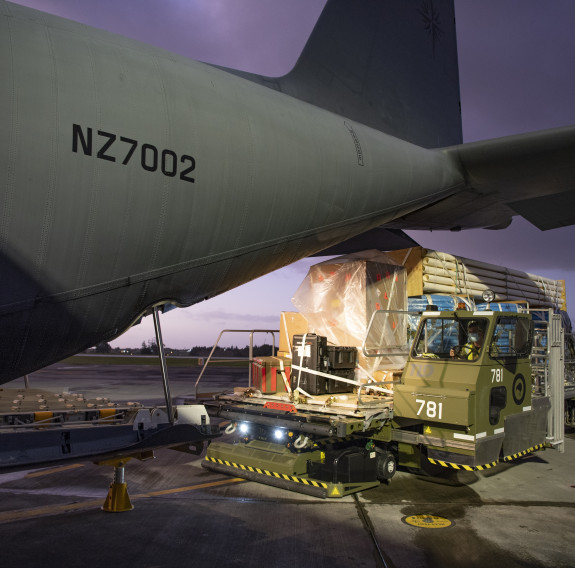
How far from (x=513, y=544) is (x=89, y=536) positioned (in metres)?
4.70

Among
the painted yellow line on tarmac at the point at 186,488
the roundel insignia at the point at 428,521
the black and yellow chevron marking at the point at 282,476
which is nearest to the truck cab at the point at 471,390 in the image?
the roundel insignia at the point at 428,521

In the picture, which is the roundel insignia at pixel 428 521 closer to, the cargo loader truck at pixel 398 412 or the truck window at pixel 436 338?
the cargo loader truck at pixel 398 412

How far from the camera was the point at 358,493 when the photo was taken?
25.5ft

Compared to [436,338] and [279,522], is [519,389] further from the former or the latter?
[279,522]

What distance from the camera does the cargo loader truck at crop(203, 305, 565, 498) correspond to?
23.4 ft

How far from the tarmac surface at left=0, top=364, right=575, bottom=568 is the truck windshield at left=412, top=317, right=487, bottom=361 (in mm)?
2021

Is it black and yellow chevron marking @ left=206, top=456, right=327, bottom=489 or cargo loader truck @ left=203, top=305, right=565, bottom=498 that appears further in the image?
black and yellow chevron marking @ left=206, top=456, right=327, bottom=489

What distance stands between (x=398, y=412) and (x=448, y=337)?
1.45 meters

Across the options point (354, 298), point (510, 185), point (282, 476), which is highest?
point (510, 185)

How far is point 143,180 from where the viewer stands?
392 cm

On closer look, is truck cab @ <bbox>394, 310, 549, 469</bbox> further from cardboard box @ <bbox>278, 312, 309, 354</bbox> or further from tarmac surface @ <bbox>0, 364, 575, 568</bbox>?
cardboard box @ <bbox>278, 312, 309, 354</bbox>

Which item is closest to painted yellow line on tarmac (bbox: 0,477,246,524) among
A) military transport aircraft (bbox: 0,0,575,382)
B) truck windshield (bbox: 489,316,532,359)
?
military transport aircraft (bbox: 0,0,575,382)

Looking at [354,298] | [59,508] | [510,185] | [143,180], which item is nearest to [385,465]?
[354,298]

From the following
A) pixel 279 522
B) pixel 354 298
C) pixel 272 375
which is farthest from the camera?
pixel 272 375
